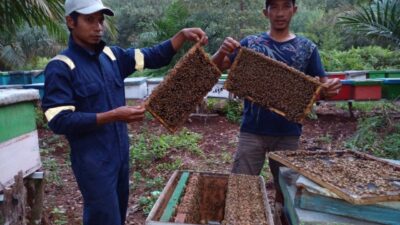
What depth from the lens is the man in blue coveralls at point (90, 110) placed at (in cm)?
233

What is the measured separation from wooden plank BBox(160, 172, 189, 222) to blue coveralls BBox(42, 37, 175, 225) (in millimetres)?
449

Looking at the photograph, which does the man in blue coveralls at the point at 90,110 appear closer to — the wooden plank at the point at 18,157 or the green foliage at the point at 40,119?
the wooden plank at the point at 18,157

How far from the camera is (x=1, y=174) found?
289 cm

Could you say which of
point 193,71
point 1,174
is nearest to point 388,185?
point 193,71

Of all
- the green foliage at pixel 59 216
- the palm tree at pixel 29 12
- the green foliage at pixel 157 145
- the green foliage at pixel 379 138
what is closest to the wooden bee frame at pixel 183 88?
the green foliage at pixel 59 216

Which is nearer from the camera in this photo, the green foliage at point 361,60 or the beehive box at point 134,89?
the beehive box at point 134,89

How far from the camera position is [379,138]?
6496mm

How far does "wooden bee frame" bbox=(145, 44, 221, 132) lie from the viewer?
2.58m

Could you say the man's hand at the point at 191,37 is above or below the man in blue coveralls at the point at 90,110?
above

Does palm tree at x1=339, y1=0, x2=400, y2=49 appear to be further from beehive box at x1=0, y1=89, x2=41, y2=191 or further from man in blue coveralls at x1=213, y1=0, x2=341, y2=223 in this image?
beehive box at x1=0, y1=89, x2=41, y2=191

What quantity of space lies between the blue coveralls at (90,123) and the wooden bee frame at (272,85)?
2.72 feet

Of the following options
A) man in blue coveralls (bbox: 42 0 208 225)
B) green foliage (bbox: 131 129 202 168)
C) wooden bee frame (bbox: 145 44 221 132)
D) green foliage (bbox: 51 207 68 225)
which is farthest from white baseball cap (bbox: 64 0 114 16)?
green foliage (bbox: 131 129 202 168)

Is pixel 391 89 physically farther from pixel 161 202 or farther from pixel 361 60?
pixel 361 60

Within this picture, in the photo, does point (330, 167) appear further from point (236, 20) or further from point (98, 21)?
point (236, 20)
